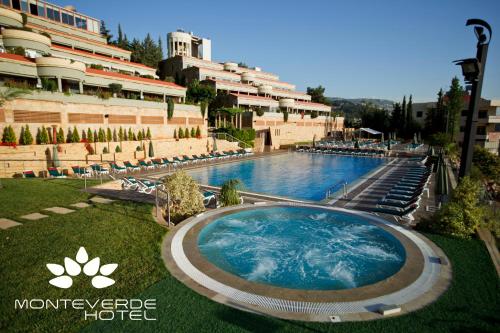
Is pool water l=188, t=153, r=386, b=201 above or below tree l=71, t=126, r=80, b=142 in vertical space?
below

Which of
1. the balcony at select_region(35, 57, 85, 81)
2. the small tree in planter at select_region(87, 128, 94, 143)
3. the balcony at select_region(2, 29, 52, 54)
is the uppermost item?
the balcony at select_region(2, 29, 52, 54)

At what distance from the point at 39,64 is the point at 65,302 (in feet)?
71.3

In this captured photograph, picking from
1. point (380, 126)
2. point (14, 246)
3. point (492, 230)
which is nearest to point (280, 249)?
Answer: point (492, 230)

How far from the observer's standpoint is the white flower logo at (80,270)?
19.1ft

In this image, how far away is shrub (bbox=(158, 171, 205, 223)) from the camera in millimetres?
10516

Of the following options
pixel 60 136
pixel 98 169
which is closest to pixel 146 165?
pixel 98 169

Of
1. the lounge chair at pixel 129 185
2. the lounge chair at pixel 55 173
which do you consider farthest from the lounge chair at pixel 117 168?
the lounge chair at pixel 129 185

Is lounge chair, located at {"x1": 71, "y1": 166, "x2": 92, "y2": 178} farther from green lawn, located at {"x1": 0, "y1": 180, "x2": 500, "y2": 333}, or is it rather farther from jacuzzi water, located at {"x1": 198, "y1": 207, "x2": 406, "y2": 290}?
jacuzzi water, located at {"x1": 198, "y1": 207, "x2": 406, "y2": 290}

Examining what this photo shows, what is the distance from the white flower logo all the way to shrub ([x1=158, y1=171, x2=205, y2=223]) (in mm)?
3698

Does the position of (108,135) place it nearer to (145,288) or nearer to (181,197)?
(181,197)

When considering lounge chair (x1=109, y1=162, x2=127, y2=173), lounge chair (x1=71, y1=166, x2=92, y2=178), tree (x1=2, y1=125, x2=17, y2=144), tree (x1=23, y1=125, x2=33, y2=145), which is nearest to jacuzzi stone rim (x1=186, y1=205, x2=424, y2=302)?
lounge chair (x1=71, y1=166, x2=92, y2=178)

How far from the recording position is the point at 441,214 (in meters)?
8.87

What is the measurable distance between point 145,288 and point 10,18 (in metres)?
29.9

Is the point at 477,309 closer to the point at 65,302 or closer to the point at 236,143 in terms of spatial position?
the point at 65,302
